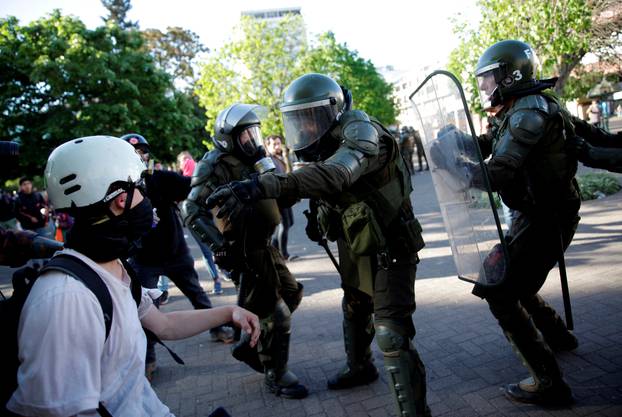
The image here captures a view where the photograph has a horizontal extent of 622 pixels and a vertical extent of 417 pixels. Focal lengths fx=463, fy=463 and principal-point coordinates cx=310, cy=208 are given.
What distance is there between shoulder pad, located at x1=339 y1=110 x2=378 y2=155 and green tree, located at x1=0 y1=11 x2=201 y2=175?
20815mm

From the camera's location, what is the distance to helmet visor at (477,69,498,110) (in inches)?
120

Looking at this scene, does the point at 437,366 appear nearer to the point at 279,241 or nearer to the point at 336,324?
the point at 336,324

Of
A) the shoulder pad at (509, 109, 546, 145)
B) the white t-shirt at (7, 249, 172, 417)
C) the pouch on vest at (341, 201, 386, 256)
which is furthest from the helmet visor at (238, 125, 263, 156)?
the white t-shirt at (7, 249, 172, 417)

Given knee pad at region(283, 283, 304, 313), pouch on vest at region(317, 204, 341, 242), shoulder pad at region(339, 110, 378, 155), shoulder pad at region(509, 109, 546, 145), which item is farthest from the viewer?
knee pad at region(283, 283, 304, 313)

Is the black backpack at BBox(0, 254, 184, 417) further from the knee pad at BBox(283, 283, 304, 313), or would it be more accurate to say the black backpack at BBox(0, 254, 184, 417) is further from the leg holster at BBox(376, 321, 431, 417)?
the knee pad at BBox(283, 283, 304, 313)

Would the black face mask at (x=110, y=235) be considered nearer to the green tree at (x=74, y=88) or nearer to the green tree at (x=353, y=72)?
the green tree at (x=353, y=72)

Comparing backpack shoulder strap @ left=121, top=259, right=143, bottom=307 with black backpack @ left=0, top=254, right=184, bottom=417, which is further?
backpack shoulder strap @ left=121, top=259, right=143, bottom=307

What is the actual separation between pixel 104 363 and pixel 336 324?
3425 mm

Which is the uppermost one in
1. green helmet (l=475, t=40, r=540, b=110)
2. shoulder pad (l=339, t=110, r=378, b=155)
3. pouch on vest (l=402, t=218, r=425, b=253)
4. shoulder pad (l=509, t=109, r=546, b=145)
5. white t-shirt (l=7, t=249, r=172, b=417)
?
green helmet (l=475, t=40, r=540, b=110)

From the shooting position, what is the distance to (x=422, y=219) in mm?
9922

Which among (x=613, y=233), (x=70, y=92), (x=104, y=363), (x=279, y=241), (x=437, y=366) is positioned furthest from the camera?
(x=70, y=92)

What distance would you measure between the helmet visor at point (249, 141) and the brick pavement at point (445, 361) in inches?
69.9

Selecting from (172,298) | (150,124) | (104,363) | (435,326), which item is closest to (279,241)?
(172,298)

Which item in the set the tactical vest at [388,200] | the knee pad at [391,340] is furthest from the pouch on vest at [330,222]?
the knee pad at [391,340]
